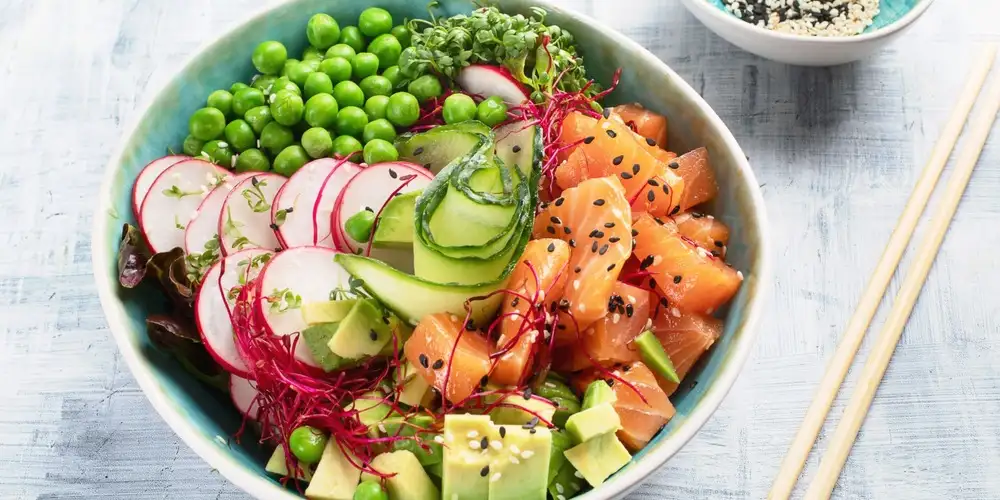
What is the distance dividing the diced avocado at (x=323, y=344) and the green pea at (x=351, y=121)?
0.76 m

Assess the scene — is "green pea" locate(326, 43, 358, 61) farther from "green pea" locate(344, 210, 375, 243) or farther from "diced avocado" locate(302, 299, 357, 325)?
"diced avocado" locate(302, 299, 357, 325)

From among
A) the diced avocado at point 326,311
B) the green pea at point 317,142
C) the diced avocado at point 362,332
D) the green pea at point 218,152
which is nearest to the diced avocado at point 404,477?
→ the diced avocado at point 362,332

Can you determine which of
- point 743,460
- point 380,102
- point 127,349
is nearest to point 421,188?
point 380,102

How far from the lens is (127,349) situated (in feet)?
7.79

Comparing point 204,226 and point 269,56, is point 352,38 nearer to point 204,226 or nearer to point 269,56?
point 269,56

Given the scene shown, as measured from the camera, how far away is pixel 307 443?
2.28 meters

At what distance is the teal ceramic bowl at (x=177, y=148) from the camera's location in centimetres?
229

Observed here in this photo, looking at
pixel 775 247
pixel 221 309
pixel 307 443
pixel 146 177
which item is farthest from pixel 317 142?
pixel 775 247

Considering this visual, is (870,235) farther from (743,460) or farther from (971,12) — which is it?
(971,12)

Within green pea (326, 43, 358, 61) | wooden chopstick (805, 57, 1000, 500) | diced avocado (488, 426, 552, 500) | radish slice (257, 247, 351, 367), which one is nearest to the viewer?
diced avocado (488, 426, 552, 500)

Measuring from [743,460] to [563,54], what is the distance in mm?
1425

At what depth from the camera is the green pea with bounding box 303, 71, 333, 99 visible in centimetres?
287

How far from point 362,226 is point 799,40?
1762 mm

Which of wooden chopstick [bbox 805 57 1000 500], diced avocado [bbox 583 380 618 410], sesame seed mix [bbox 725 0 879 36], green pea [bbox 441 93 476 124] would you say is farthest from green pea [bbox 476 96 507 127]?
wooden chopstick [bbox 805 57 1000 500]
